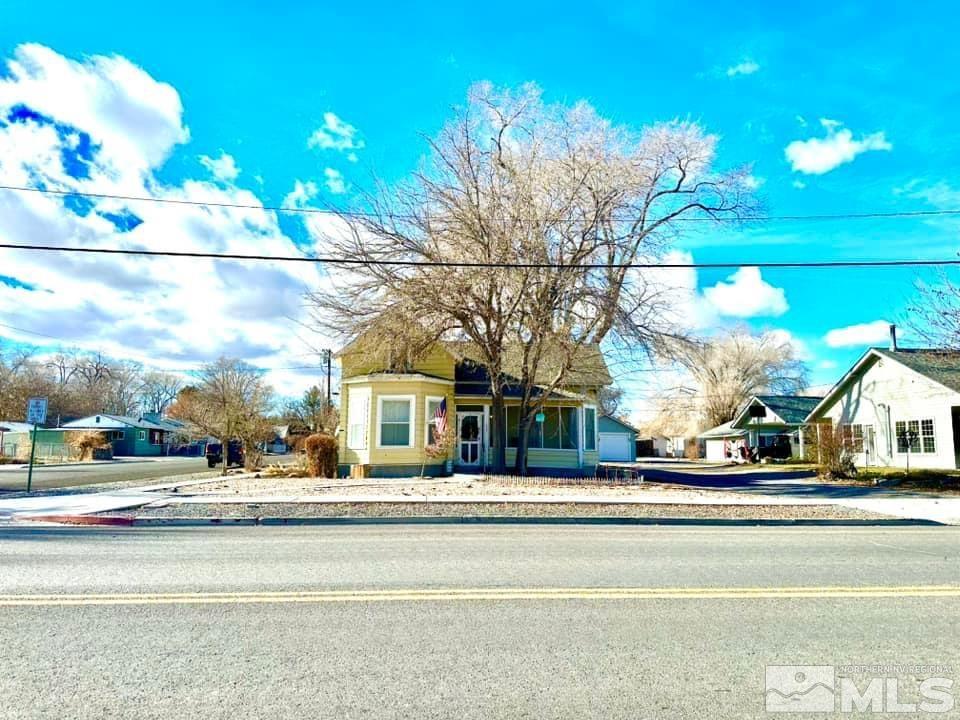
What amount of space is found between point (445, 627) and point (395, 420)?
62.9ft

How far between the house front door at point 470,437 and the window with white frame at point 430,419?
231 centimetres

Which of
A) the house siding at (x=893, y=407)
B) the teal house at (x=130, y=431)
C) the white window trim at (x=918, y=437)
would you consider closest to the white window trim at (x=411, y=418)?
the house siding at (x=893, y=407)

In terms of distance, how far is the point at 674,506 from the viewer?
15125 millimetres

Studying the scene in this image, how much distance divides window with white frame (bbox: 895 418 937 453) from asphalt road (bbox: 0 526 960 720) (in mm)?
21997

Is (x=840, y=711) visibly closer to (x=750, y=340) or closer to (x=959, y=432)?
(x=959, y=432)

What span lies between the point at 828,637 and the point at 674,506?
10.2 m

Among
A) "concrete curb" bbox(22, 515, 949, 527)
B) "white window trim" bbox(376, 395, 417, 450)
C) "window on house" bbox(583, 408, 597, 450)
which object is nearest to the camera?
"concrete curb" bbox(22, 515, 949, 527)

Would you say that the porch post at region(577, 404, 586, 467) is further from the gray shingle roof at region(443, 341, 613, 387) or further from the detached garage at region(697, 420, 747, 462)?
the detached garage at region(697, 420, 747, 462)

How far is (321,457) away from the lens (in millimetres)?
24219

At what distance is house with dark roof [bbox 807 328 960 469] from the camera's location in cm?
2659

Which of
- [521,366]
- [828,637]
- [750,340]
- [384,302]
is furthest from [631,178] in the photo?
[750,340]

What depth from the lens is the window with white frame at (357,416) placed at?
24.3 metres

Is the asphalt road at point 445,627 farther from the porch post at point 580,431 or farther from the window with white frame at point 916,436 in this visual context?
the window with white frame at point 916,436

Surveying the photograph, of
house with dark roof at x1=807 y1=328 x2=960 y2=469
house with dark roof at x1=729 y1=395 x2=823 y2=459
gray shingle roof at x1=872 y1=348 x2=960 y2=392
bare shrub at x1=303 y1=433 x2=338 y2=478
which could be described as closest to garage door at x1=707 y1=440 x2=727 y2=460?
house with dark roof at x1=729 y1=395 x2=823 y2=459
